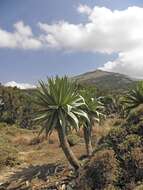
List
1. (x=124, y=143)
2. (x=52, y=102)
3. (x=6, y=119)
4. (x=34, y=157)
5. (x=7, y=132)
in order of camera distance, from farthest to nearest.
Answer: (x=6, y=119)
(x=7, y=132)
(x=34, y=157)
(x=52, y=102)
(x=124, y=143)

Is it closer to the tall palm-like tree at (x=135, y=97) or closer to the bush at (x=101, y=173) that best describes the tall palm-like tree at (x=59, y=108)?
the bush at (x=101, y=173)

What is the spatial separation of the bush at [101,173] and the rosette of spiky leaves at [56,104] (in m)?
2.11

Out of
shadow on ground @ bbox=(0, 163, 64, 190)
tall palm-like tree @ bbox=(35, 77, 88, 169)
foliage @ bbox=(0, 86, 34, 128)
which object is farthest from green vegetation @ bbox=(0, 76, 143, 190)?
foliage @ bbox=(0, 86, 34, 128)

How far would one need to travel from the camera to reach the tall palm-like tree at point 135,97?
18.9 metres

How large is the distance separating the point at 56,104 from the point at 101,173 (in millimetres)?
3579

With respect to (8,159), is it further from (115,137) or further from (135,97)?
(115,137)

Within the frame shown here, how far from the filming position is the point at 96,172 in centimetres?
1266

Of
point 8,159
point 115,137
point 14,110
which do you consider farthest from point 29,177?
point 14,110

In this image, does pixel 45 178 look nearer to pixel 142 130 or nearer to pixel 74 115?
pixel 74 115

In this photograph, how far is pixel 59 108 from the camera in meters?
14.7

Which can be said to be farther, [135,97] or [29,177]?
[135,97]

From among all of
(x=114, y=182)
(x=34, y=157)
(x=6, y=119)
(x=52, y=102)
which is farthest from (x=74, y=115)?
(x=6, y=119)

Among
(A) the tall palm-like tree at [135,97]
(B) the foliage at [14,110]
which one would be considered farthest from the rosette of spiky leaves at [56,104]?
(B) the foliage at [14,110]

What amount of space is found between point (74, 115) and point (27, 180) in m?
3.90
